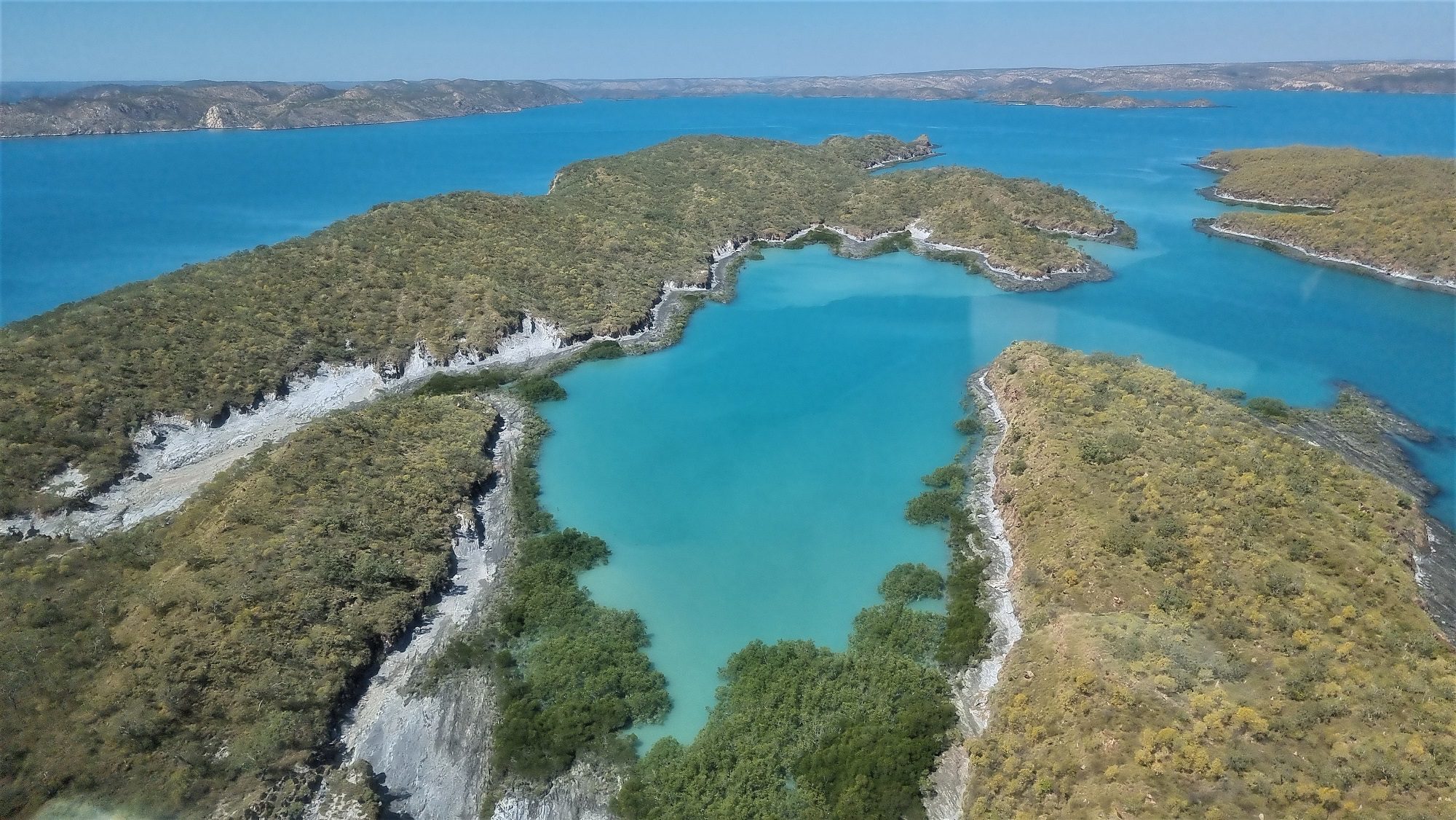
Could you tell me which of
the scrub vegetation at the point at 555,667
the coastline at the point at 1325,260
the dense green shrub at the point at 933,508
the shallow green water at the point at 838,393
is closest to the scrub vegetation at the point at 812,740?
the shallow green water at the point at 838,393

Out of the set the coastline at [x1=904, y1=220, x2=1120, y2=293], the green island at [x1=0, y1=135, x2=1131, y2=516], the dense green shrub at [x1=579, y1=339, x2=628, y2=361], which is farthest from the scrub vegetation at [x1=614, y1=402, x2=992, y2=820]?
the coastline at [x1=904, y1=220, x2=1120, y2=293]

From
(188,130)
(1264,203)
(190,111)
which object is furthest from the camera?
(190,111)

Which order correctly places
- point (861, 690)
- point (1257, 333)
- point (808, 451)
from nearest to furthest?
point (861, 690) < point (808, 451) < point (1257, 333)

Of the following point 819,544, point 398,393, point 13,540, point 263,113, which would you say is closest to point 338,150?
point 263,113

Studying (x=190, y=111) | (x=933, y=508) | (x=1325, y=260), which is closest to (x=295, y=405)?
(x=933, y=508)

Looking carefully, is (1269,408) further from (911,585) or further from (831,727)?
(831,727)

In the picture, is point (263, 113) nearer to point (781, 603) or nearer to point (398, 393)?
point (398, 393)
